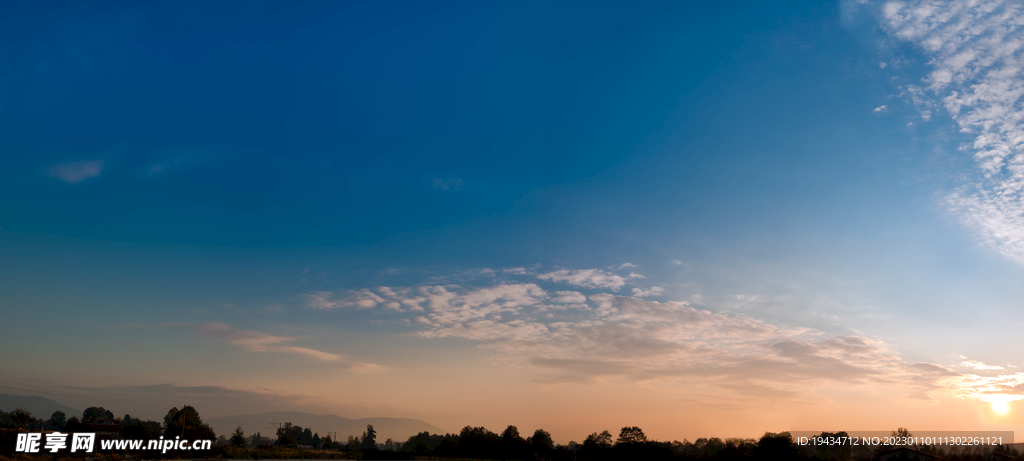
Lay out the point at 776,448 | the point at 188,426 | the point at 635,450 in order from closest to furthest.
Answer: the point at 776,448, the point at 635,450, the point at 188,426

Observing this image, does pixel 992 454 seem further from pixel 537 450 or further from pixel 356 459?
pixel 356 459

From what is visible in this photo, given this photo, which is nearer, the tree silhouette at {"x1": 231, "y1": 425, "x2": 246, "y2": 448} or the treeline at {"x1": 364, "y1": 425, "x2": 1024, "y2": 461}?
the treeline at {"x1": 364, "y1": 425, "x2": 1024, "y2": 461}

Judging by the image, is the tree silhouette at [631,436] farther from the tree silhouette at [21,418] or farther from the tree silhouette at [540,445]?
the tree silhouette at [21,418]

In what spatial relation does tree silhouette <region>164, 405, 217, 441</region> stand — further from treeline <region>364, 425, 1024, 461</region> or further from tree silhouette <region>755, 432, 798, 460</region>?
tree silhouette <region>755, 432, 798, 460</region>

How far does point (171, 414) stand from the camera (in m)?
163

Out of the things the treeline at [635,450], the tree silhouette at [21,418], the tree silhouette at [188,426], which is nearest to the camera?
the treeline at [635,450]

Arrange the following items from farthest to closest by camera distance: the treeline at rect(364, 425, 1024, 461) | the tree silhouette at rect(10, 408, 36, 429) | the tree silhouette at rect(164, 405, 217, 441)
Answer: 1. the tree silhouette at rect(164, 405, 217, 441)
2. the tree silhouette at rect(10, 408, 36, 429)
3. the treeline at rect(364, 425, 1024, 461)

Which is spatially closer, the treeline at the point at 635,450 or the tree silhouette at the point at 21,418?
the treeline at the point at 635,450

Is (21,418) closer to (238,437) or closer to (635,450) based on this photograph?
(238,437)

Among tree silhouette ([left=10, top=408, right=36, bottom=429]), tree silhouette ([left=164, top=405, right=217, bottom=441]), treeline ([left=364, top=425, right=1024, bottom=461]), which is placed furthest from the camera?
tree silhouette ([left=164, top=405, right=217, bottom=441])

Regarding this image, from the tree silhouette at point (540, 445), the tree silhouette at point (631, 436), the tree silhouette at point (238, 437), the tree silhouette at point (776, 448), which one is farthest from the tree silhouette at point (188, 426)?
the tree silhouette at point (776, 448)

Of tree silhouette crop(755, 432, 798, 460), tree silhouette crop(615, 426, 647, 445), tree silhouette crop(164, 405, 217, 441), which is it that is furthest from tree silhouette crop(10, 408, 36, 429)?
tree silhouette crop(755, 432, 798, 460)

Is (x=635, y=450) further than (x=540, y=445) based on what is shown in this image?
No

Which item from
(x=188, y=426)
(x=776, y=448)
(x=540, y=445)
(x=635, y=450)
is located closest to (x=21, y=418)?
(x=188, y=426)
